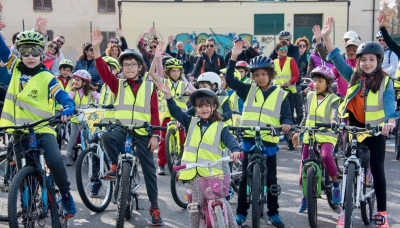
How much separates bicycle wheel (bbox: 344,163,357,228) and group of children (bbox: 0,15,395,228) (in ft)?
0.39

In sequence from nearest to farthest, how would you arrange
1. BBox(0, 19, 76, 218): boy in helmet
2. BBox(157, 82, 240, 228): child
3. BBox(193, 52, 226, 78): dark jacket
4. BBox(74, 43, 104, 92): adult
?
BBox(157, 82, 240, 228): child → BBox(0, 19, 76, 218): boy in helmet → BBox(74, 43, 104, 92): adult → BBox(193, 52, 226, 78): dark jacket

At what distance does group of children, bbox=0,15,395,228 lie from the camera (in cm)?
560

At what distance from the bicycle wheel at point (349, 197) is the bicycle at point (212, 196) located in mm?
1304

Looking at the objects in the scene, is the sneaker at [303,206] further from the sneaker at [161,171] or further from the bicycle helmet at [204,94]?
the sneaker at [161,171]

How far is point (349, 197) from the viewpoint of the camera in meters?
5.48

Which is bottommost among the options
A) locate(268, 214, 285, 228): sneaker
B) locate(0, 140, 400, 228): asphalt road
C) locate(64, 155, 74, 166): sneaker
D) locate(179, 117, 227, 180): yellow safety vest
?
locate(0, 140, 400, 228): asphalt road

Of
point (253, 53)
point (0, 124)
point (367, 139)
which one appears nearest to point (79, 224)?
point (0, 124)

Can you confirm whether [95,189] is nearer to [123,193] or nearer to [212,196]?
[123,193]

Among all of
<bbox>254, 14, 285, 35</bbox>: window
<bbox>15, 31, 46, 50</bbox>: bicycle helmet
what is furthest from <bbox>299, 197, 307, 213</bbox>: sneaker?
<bbox>254, 14, 285, 35</bbox>: window

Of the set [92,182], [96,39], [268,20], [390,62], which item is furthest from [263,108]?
[268,20]

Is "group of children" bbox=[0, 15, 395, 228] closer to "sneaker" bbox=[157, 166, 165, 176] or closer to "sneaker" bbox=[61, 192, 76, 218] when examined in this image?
"sneaker" bbox=[61, 192, 76, 218]

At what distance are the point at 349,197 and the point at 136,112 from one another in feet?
8.75

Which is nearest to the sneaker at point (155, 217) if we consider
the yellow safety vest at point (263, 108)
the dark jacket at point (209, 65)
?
the yellow safety vest at point (263, 108)

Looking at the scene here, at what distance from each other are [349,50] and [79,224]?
14.6 feet
